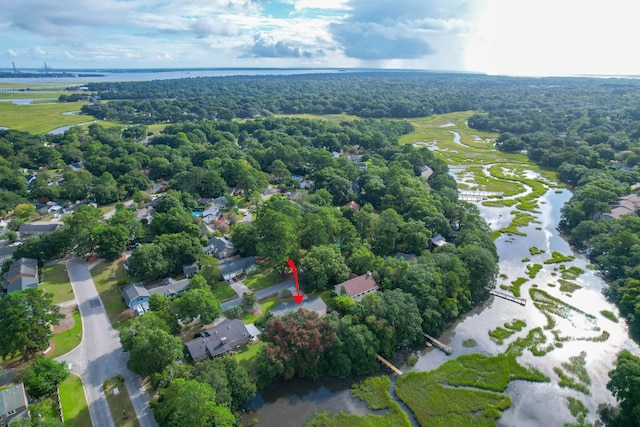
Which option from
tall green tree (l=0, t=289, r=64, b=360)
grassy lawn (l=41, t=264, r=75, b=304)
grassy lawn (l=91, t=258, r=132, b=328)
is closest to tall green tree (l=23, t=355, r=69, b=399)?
tall green tree (l=0, t=289, r=64, b=360)

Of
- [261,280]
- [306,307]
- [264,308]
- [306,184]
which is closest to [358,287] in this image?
[306,307]

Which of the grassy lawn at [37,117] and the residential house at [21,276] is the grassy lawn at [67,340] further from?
the grassy lawn at [37,117]

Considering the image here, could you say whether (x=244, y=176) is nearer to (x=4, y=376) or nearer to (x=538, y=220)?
(x=4, y=376)

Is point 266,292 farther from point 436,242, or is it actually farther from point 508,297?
point 508,297

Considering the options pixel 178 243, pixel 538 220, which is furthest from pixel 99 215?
pixel 538 220

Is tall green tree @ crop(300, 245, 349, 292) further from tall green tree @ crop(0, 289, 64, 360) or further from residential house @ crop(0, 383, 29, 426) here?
residential house @ crop(0, 383, 29, 426)

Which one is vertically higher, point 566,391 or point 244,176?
point 244,176
